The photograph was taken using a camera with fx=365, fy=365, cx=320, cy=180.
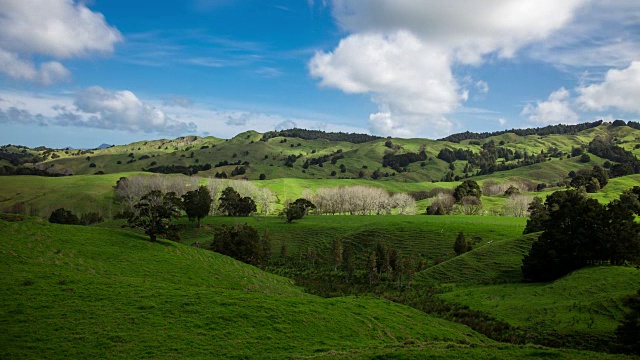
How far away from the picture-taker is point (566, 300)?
43.8 metres

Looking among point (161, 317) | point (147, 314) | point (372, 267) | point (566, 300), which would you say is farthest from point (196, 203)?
point (566, 300)

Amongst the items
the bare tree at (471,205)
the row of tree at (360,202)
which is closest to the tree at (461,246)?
the bare tree at (471,205)

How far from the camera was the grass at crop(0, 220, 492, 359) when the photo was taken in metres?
24.0

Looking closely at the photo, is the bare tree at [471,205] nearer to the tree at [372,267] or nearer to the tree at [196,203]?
the tree at [372,267]

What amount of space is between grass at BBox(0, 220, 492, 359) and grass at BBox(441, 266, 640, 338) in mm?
7294

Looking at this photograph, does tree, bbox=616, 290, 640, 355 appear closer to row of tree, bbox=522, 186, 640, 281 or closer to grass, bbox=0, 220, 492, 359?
grass, bbox=0, 220, 492, 359

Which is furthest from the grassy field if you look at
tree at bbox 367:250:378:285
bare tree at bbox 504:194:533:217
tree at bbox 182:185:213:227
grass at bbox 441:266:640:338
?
bare tree at bbox 504:194:533:217

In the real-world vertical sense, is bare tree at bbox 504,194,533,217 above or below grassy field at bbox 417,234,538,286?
above

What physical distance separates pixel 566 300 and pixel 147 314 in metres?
45.9

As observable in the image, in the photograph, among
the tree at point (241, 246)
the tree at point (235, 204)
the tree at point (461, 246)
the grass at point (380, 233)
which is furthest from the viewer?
the tree at point (235, 204)

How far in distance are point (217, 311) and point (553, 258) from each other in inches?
2097

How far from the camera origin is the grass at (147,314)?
2395cm

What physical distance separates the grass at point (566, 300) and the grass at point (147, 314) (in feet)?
23.9

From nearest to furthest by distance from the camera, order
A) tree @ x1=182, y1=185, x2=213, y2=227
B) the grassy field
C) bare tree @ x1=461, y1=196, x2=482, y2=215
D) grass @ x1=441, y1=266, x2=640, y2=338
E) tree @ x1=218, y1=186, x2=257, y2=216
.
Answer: grass @ x1=441, y1=266, x2=640, y2=338, the grassy field, tree @ x1=182, y1=185, x2=213, y2=227, tree @ x1=218, y1=186, x2=257, y2=216, bare tree @ x1=461, y1=196, x2=482, y2=215
